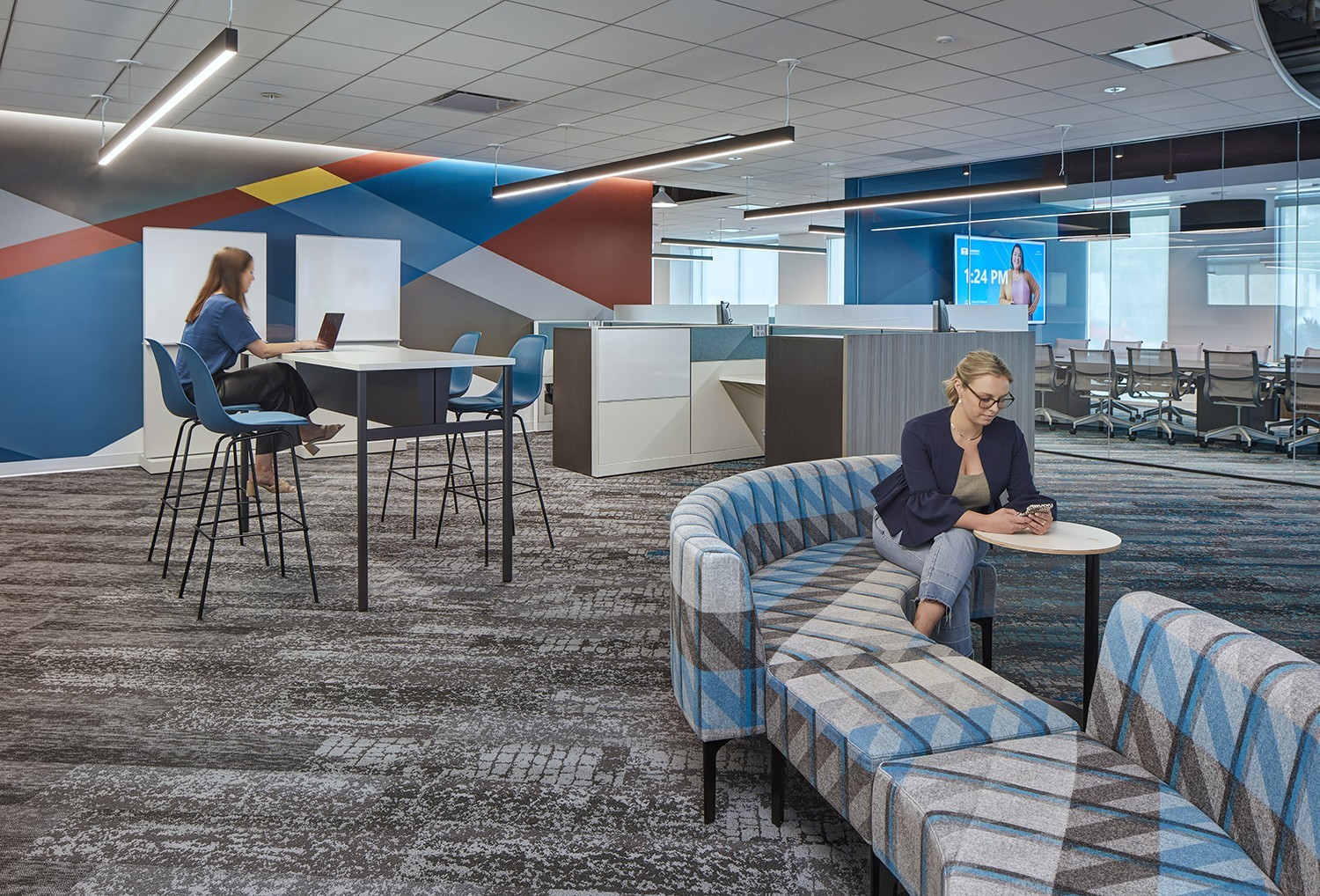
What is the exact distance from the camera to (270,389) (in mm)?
4988

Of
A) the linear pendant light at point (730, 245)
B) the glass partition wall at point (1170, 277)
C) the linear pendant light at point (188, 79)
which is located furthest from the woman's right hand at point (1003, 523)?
the linear pendant light at point (730, 245)

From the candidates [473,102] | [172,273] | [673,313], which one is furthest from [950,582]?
[673,313]

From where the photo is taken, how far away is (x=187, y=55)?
6.16m

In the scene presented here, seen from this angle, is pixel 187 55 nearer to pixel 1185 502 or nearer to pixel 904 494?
pixel 904 494

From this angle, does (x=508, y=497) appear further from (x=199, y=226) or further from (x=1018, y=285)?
(x=1018, y=285)

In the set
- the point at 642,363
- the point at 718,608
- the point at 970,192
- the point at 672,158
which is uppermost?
the point at 970,192

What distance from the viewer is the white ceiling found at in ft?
17.4

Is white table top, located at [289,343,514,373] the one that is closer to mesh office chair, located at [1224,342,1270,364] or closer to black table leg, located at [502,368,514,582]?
black table leg, located at [502,368,514,582]

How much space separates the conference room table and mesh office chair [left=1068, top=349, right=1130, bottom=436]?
6.62 metres

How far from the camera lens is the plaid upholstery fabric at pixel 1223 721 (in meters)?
1.48

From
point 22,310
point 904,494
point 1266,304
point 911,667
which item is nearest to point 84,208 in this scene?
point 22,310

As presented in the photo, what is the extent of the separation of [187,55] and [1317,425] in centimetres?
872

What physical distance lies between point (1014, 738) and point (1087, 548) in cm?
78

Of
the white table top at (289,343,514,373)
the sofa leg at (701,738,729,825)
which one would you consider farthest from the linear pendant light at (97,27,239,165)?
the sofa leg at (701,738,729,825)
